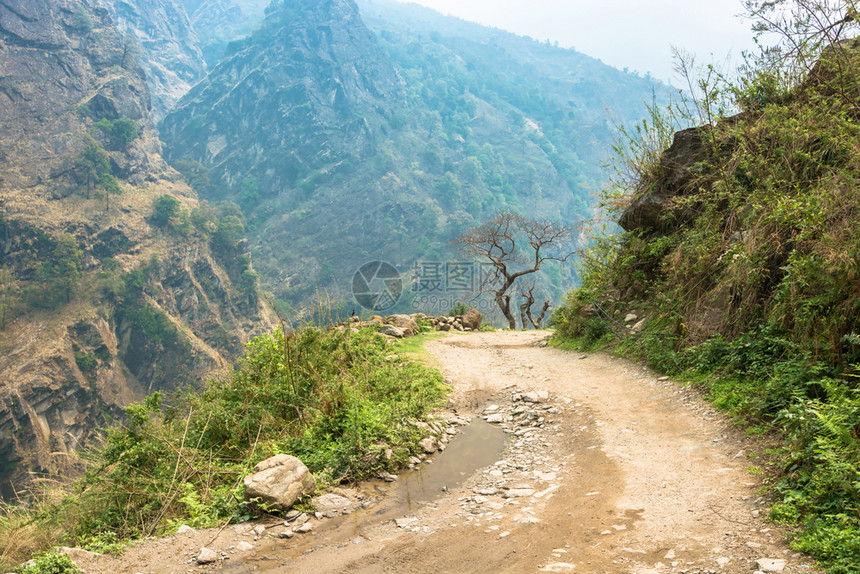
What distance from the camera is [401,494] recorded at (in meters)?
4.75

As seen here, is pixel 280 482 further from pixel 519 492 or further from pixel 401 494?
pixel 519 492

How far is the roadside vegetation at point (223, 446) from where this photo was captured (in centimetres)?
437

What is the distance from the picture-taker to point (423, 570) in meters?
3.26

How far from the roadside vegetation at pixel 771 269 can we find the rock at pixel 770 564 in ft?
0.61

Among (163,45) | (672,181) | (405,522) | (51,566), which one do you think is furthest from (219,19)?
(405,522)

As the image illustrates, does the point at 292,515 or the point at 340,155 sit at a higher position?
the point at 340,155

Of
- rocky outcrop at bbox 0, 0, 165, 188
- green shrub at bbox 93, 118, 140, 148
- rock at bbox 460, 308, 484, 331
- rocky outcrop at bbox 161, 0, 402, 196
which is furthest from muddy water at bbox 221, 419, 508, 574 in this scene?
rocky outcrop at bbox 161, 0, 402, 196

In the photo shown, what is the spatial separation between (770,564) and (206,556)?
12.0 ft

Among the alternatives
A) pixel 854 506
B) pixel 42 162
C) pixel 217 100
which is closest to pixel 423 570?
pixel 854 506

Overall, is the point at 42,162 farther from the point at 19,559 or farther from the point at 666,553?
the point at 666,553

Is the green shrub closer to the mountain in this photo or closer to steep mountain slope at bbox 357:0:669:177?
the mountain

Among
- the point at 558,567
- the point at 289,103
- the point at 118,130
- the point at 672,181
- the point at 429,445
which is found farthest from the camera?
the point at 289,103

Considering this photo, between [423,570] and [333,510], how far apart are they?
1322 millimetres

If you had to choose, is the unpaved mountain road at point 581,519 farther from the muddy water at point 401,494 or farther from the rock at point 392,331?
the rock at point 392,331
